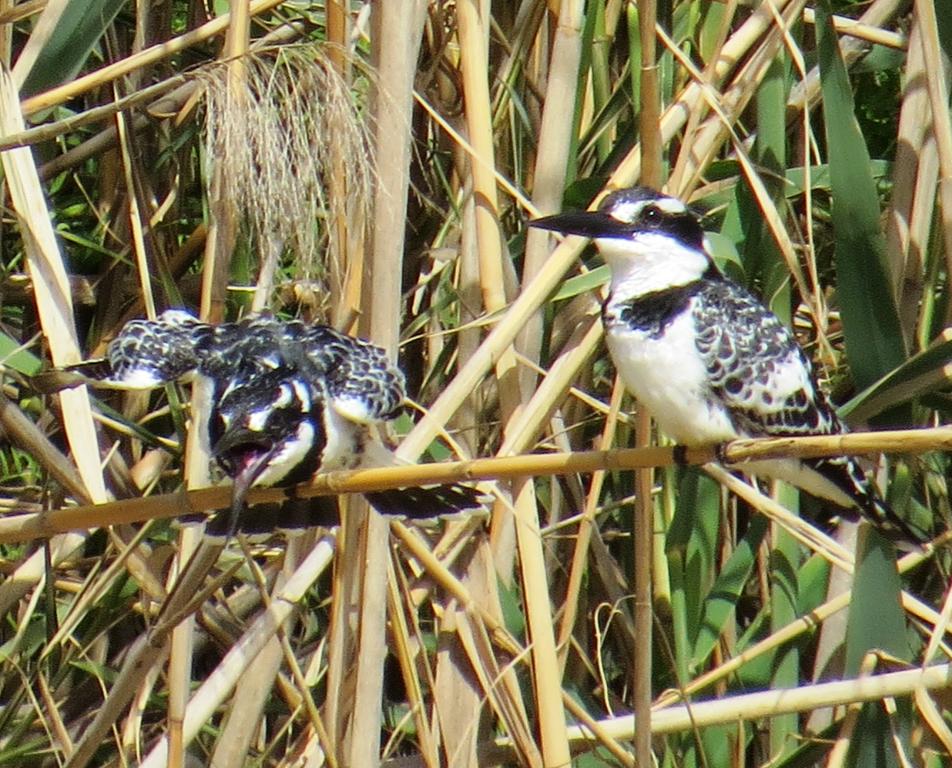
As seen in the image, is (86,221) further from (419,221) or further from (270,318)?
(270,318)

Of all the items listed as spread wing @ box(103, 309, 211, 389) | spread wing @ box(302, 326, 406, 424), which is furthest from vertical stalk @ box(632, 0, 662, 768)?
spread wing @ box(103, 309, 211, 389)

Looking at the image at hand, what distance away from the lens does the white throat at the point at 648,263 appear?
212 centimetres

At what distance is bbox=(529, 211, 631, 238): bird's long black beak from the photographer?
6.70 feet

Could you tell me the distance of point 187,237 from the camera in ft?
9.64

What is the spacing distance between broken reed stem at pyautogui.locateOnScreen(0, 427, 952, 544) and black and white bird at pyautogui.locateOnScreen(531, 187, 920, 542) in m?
0.10

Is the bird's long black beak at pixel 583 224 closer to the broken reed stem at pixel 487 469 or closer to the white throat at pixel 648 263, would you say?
the white throat at pixel 648 263

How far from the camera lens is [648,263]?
2.15 metres

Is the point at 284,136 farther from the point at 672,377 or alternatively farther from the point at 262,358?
the point at 672,377

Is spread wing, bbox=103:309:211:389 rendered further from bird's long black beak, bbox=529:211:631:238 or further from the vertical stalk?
the vertical stalk

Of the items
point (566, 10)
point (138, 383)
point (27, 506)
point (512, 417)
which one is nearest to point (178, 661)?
point (138, 383)

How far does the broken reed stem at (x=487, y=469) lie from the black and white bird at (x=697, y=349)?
0.10 metres

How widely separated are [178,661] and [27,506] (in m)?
0.78

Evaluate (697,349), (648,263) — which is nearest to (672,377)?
(697,349)

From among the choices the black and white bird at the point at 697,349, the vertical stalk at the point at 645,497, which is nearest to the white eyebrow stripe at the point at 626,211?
the black and white bird at the point at 697,349
